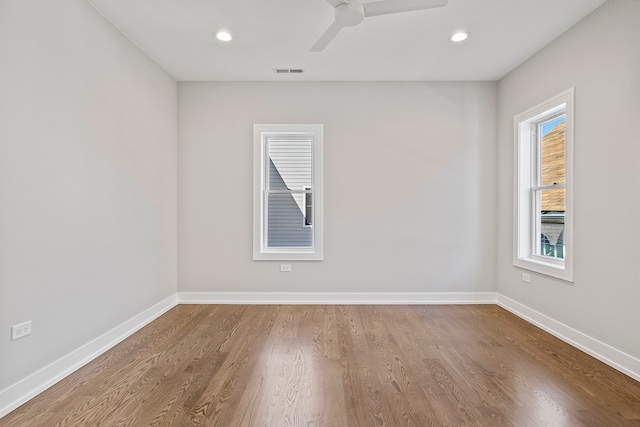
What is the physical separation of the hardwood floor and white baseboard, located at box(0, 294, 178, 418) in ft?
0.19

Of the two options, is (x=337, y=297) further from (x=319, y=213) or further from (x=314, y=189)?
(x=314, y=189)

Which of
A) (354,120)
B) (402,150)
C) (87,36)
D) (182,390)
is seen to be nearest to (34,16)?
(87,36)

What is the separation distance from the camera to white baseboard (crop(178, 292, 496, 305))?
12.7 ft

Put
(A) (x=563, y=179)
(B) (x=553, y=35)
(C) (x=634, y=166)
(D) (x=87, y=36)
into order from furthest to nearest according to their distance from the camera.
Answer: (A) (x=563, y=179) < (B) (x=553, y=35) < (D) (x=87, y=36) < (C) (x=634, y=166)

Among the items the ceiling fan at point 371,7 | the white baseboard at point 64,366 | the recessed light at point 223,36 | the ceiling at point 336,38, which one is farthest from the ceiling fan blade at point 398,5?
the white baseboard at point 64,366

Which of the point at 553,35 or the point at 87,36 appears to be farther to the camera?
the point at 553,35

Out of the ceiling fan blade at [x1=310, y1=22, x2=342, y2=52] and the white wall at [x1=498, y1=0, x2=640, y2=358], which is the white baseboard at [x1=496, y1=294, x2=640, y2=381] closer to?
the white wall at [x1=498, y1=0, x2=640, y2=358]

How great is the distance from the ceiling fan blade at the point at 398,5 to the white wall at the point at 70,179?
224cm

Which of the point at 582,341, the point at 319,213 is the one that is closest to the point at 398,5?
the point at 319,213

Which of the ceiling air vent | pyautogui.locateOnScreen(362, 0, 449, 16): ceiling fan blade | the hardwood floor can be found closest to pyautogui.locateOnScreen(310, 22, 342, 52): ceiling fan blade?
pyautogui.locateOnScreen(362, 0, 449, 16): ceiling fan blade

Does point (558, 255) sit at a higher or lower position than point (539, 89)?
lower

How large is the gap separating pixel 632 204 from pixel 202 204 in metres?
4.21

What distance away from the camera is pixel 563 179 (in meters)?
3.07

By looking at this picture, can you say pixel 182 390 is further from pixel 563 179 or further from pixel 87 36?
pixel 563 179
